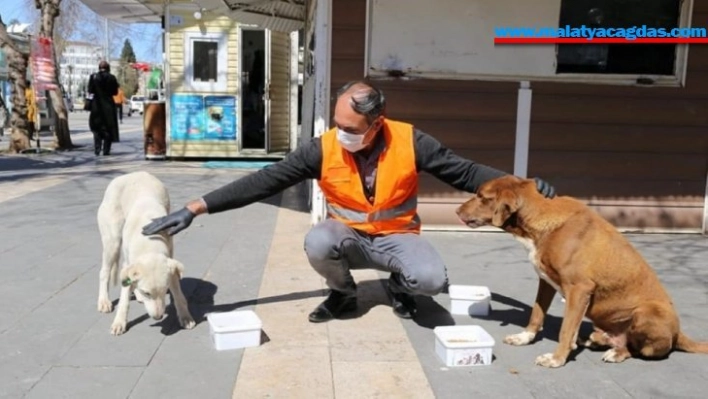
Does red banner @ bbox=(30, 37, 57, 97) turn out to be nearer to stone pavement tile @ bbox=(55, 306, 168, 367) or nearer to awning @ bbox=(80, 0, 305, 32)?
awning @ bbox=(80, 0, 305, 32)

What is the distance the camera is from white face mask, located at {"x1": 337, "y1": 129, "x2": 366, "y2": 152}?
3.93 metres

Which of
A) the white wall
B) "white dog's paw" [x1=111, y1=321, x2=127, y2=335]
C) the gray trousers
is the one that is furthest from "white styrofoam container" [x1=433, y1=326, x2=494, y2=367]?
the white wall

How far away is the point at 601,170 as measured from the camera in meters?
7.31

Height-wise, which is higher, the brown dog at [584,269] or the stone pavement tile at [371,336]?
the brown dog at [584,269]

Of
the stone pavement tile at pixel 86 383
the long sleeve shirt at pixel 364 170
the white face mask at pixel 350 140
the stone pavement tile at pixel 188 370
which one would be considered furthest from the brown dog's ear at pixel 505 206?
the stone pavement tile at pixel 86 383

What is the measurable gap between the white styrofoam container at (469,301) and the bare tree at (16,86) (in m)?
13.2

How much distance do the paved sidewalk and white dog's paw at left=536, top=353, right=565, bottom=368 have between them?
46mm

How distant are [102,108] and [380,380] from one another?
13408 millimetres

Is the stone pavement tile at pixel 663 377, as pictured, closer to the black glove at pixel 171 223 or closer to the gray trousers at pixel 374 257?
the gray trousers at pixel 374 257

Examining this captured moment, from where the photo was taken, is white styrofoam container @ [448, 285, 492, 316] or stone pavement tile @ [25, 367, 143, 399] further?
white styrofoam container @ [448, 285, 492, 316]

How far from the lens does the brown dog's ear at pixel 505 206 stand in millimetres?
3566

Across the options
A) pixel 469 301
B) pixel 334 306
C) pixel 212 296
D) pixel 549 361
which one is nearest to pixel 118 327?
pixel 212 296

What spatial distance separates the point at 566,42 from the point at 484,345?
4.64 m

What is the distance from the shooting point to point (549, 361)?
3.60m
